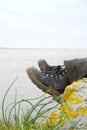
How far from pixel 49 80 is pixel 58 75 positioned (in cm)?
15

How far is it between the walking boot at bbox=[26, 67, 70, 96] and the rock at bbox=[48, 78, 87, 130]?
1.79m

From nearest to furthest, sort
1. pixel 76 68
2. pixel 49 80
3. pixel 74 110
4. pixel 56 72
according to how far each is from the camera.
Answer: pixel 74 110 < pixel 76 68 < pixel 49 80 < pixel 56 72

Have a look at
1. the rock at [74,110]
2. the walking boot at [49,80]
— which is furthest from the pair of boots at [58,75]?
the rock at [74,110]

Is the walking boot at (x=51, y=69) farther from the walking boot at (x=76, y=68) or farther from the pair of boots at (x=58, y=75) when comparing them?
the walking boot at (x=76, y=68)

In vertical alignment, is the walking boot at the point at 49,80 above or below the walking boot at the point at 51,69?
below

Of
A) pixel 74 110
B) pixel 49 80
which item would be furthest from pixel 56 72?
pixel 74 110

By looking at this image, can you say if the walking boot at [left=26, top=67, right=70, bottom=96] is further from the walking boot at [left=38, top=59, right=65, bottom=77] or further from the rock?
the rock

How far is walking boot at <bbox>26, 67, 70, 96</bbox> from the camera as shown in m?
5.21

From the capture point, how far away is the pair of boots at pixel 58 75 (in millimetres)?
5035

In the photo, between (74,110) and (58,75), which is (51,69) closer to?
(58,75)

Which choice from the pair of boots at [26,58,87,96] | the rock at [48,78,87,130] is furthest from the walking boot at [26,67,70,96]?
the rock at [48,78,87,130]

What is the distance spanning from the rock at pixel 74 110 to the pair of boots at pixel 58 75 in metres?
1.61

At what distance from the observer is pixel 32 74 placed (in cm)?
551

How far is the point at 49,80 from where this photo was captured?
5422 millimetres
